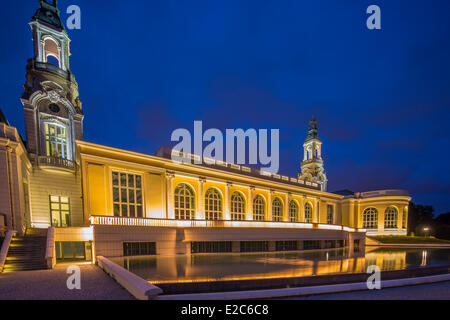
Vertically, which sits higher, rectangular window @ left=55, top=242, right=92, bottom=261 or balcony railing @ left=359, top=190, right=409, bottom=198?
balcony railing @ left=359, top=190, right=409, bottom=198

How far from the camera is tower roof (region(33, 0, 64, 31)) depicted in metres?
18.9

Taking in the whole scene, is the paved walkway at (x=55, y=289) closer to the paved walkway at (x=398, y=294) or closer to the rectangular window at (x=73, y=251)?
the paved walkway at (x=398, y=294)

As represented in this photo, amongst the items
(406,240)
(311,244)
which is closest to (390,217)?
(406,240)

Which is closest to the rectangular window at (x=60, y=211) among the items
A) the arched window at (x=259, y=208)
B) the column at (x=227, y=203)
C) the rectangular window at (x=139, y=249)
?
the rectangular window at (x=139, y=249)

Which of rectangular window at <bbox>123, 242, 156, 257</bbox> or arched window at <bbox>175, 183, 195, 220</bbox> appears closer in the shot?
rectangular window at <bbox>123, 242, 156, 257</bbox>

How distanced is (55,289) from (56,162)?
49.6 feet

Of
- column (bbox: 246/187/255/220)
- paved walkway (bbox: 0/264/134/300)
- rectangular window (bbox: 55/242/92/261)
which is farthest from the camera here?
column (bbox: 246/187/255/220)

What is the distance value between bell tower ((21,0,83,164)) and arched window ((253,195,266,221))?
66.3 ft

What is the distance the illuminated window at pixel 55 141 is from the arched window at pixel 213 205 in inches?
558

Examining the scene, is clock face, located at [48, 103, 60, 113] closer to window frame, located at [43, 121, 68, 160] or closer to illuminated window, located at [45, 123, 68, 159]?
window frame, located at [43, 121, 68, 160]

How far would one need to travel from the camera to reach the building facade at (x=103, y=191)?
1380 centimetres

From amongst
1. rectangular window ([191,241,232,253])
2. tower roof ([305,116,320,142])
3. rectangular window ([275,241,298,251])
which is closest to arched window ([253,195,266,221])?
rectangular window ([275,241,298,251])

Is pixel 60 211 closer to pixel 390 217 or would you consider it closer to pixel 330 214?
pixel 330 214
